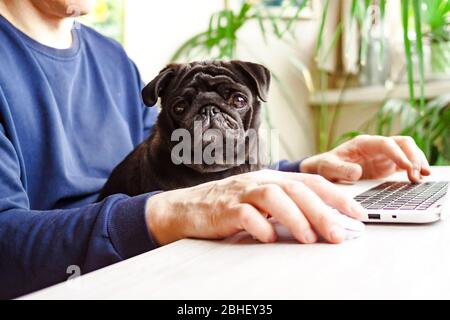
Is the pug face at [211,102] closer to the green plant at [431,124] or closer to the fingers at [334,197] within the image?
the fingers at [334,197]

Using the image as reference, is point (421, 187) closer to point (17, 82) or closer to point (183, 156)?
point (183, 156)

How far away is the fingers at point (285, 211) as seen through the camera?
53 cm

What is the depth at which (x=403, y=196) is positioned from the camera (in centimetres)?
78

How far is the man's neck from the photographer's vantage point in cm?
97

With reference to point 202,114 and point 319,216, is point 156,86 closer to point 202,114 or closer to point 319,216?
point 202,114

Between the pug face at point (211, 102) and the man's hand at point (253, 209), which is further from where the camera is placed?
the pug face at point (211, 102)

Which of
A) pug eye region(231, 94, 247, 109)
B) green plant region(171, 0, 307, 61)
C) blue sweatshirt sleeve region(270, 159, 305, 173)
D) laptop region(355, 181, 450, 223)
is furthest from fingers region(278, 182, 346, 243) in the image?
green plant region(171, 0, 307, 61)

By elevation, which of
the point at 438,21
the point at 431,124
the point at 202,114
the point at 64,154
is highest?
the point at 438,21

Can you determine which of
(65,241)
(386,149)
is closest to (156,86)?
(65,241)

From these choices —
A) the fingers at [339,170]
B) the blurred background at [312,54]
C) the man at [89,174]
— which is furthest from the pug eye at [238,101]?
the blurred background at [312,54]

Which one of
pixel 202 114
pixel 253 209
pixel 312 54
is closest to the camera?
pixel 253 209

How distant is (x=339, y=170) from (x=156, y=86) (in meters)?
0.45

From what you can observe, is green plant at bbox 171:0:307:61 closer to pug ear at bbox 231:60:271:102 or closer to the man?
the man
